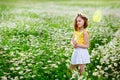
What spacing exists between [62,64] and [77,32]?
1197mm

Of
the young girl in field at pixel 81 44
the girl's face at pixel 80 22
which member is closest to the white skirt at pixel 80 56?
the young girl in field at pixel 81 44

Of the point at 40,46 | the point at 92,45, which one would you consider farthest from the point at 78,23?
the point at 92,45

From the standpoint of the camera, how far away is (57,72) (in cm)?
898

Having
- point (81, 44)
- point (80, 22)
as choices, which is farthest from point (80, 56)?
point (80, 22)

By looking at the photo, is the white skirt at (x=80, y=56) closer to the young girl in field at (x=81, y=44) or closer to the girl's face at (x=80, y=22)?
the young girl in field at (x=81, y=44)

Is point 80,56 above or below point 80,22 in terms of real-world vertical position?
below

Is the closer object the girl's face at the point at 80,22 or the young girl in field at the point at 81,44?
the young girl in field at the point at 81,44

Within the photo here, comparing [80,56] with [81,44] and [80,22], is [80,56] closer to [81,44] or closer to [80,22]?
[81,44]

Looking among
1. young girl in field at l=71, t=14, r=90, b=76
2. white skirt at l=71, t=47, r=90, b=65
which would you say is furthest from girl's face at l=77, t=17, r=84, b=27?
white skirt at l=71, t=47, r=90, b=65

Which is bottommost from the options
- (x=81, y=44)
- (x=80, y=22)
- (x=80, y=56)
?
(x=80, y=56)

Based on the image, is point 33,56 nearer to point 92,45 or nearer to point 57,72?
point 57,72

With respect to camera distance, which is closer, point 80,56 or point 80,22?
point 80,56

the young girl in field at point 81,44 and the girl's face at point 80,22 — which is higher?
the girl's face at point 80,22

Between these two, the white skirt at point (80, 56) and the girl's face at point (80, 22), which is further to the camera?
the girl's face at point (80, 22)
